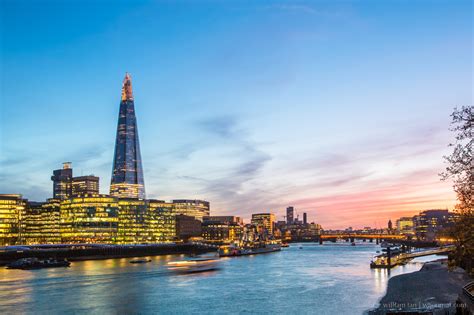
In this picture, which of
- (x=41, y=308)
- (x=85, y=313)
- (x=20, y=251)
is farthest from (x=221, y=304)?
(x=20, y=251)

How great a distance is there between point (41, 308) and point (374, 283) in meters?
54.1

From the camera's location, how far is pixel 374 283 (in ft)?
279

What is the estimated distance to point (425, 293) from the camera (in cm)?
6394

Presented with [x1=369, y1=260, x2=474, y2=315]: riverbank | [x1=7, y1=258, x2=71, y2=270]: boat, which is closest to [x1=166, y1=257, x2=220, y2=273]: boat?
[x1=7, y1=258, x2=71, y2=270]: boat

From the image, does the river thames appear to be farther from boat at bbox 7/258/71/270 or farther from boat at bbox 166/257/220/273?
boat at bbox 7/258/71/270

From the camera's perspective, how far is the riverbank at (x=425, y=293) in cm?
4928

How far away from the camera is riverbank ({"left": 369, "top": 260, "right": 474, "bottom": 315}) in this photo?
49.3m

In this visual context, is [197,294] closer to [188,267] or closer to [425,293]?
[425,293]

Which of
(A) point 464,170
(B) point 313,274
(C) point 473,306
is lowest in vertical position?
(B) point 313,274

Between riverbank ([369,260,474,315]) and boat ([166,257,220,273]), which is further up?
riverbank ([369,260,474,315])

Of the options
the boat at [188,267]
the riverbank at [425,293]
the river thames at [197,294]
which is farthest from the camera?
the boat at [188,267]

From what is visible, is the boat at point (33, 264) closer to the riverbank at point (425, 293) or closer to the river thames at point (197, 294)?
the river thames at point (197, 294)

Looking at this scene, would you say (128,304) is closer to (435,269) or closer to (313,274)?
(313,274)

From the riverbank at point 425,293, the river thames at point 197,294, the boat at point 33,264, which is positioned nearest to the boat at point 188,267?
the river thames at point 197,294
